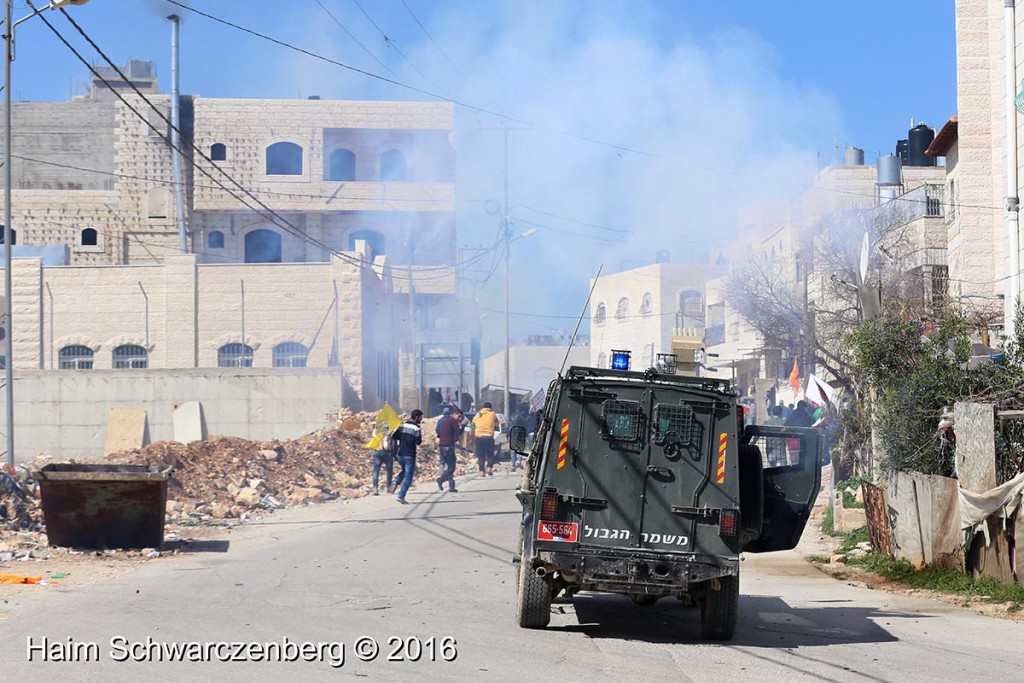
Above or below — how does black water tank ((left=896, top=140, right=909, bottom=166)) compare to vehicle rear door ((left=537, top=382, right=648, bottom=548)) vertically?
above

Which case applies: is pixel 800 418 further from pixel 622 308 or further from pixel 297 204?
pixel 622 308

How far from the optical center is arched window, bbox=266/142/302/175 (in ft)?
160

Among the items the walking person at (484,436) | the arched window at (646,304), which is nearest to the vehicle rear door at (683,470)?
the walking person at (484,436)

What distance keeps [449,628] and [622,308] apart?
206ft

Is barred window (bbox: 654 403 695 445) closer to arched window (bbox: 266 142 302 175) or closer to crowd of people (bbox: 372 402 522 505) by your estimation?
crowd of people (bbox: 372 402 522 505)

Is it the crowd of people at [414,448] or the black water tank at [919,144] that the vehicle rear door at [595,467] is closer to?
the crowd of people at [414,448]

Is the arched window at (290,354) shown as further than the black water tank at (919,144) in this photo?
No

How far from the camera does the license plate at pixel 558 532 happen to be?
9.11 metres

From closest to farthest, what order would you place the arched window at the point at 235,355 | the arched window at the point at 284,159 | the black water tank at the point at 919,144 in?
the arched window at the point at 235,355
the black water tank at the point at 919,144
the arched window at the point at 284,159

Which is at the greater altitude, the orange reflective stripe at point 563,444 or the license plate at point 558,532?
the orange reflective stripe at point 563,444

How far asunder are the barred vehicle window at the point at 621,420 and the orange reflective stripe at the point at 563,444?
29 centimetres

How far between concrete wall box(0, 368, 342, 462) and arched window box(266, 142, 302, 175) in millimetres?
19499

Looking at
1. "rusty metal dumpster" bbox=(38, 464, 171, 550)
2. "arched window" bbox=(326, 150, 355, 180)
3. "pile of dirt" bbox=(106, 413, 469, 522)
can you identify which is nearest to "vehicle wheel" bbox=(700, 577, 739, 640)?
"rusty metal dumpster" bbox=(38, 464, 171, 550)

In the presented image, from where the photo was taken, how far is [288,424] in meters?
30.8
